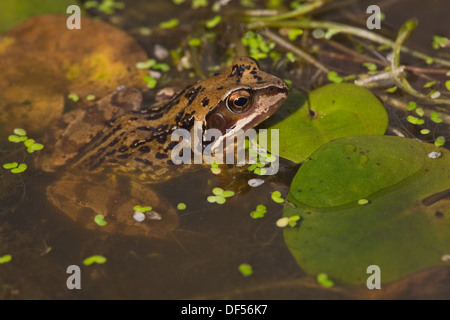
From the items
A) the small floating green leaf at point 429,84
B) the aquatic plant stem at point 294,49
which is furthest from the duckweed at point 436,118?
the aquatic plant stem at point 294,49

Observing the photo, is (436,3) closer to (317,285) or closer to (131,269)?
(317,285)

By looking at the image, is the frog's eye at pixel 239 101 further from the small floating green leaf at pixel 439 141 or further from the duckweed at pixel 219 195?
the small floating green leaf at pixel 439 141

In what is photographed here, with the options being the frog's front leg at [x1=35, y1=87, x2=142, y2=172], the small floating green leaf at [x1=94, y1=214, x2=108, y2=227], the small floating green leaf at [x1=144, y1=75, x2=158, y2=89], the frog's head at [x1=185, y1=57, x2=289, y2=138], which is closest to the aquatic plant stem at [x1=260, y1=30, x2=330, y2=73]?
the frog's head at [x1=185, y1=57, x2=289, y2=138]

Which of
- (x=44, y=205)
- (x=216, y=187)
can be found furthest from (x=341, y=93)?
(x=44, y=205)

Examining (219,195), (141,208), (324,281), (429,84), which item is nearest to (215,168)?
(219,195)

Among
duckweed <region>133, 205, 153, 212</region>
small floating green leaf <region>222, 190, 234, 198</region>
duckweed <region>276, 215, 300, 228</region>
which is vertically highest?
small floating green leaf <region>222, 190, 234, 198</region>

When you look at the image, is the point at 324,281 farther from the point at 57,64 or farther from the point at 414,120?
the point at 57,64

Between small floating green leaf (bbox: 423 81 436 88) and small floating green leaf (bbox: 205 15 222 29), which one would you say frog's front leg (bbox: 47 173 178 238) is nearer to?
small floating green leaf (bbox: 205 15 222 29)
